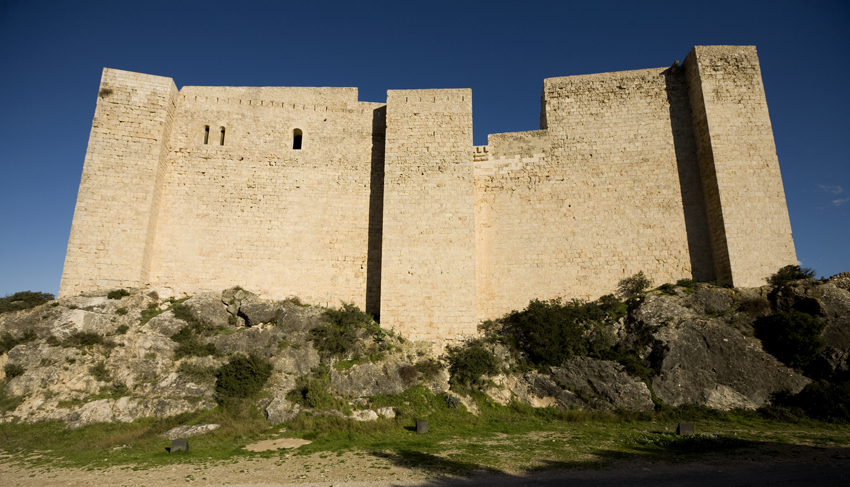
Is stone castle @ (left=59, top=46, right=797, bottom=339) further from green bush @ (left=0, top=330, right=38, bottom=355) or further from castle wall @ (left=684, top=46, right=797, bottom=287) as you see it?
green bush @ (left=0, top=330, right=38, bottom=355)

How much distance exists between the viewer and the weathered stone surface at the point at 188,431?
31.6 ft

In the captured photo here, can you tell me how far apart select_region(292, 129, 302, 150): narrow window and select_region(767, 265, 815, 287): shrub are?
15.4m

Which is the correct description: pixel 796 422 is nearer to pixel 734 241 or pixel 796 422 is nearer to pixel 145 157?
pixel 734 241

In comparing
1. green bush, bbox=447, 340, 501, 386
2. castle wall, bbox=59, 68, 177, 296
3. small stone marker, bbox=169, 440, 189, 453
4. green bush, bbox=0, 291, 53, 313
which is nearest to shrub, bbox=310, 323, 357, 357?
green bush, bbox=447, 340, 501, 386

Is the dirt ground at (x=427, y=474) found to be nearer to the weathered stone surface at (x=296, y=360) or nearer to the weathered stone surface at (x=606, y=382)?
the weathered stone surface at (x=606, y=382)

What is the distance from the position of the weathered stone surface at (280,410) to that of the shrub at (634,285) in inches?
394

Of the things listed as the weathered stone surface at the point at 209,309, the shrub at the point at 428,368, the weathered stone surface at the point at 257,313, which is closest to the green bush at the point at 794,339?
the shrub at the point at 428,368

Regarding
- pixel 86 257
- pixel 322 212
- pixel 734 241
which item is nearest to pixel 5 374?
pixel 86 257

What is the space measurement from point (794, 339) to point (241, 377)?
1373 centimetres

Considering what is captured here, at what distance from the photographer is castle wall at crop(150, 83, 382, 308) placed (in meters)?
14.3

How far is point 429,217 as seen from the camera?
1423cm

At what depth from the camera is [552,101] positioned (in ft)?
51.6

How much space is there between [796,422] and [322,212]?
45.1 feet

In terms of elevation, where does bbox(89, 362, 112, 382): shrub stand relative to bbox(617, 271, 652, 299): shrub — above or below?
below
